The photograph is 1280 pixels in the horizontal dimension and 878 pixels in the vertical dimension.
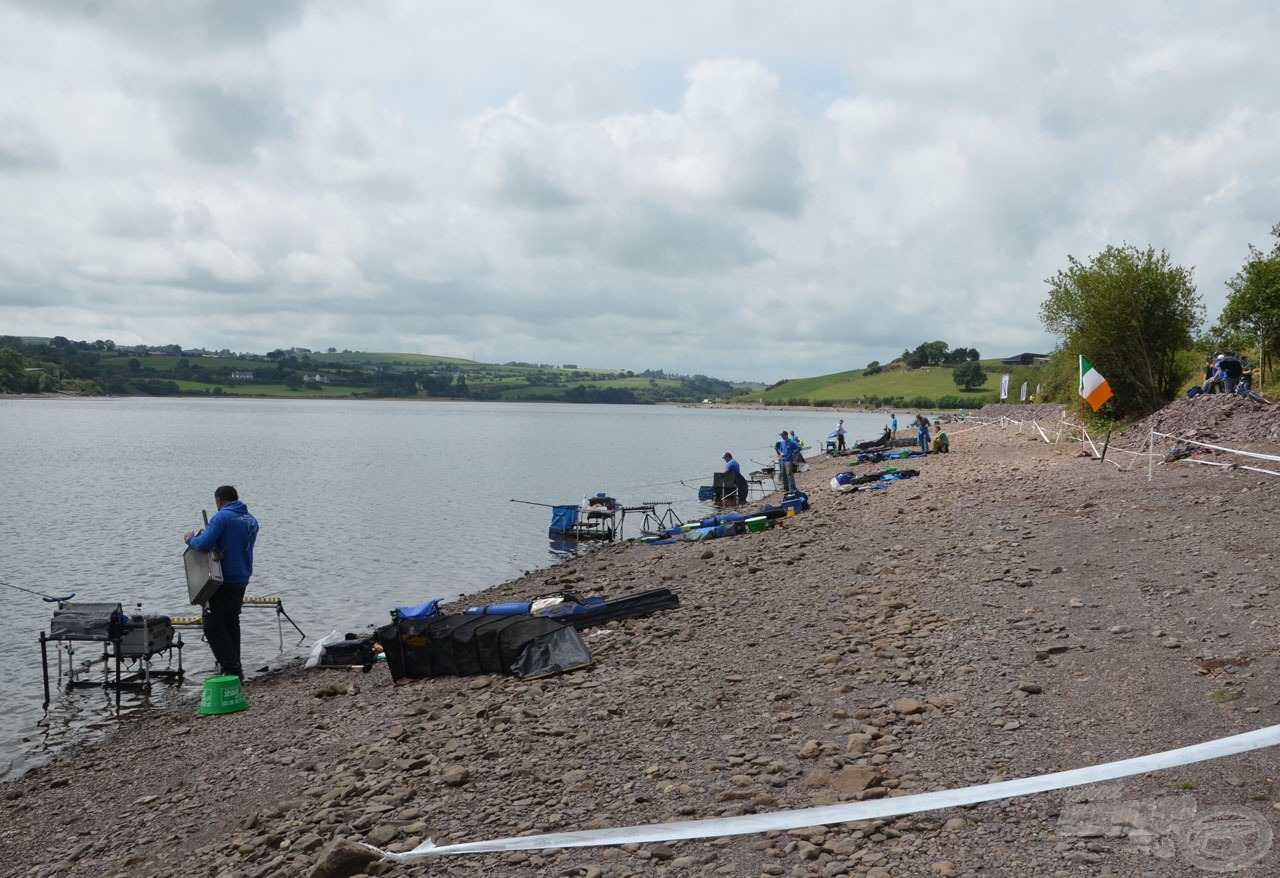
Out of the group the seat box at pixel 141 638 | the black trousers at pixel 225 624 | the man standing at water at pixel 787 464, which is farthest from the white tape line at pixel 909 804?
the man standing at water at pixel 787 464

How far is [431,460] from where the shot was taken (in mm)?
78875

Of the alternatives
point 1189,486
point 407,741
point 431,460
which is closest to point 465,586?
point 407,741

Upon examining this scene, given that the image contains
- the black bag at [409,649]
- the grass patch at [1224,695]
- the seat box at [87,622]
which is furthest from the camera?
the seat box at [87,622]

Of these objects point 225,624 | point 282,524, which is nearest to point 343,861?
point 225,624

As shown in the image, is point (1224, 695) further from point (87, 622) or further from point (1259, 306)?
point (1259, 306)

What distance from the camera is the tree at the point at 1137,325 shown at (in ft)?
→ 126

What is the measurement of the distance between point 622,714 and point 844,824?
3767 mm

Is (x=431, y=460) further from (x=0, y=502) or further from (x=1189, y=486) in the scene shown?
(x=1189, y=486)

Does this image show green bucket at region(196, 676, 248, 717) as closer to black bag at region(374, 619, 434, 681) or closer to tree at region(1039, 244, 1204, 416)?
black bag at region(374, 619, 434, 681)

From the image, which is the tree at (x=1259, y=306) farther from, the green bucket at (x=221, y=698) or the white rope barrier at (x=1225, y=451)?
the green bucket at (x=221, y=698)

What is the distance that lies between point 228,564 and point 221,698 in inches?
76.2

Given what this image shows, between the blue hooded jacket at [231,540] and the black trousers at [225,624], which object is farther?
the black trousers at [225,624]

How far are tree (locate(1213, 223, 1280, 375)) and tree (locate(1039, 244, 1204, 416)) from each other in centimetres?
146

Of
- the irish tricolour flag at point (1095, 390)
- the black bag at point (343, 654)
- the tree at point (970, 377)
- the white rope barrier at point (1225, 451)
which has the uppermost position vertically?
the tree at point (970, 377)
